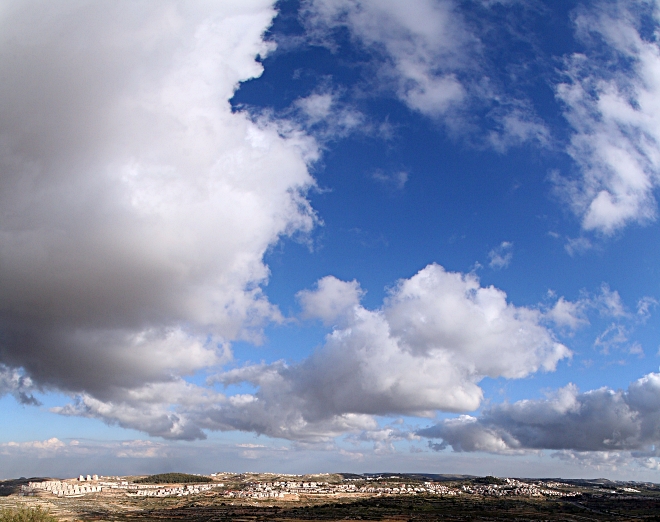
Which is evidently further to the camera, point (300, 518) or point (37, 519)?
point (300, 518)

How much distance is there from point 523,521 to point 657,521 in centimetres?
5298

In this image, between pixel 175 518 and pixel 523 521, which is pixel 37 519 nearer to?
pixel 175 518

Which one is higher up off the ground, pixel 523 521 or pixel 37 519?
pixel 37 519

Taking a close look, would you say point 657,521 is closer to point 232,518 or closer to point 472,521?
point 472,521

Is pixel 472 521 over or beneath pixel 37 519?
beneath

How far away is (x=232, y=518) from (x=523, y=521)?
373 feet

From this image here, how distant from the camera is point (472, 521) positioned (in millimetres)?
189375

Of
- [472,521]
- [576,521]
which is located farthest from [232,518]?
[576,521]

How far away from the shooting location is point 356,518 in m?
197

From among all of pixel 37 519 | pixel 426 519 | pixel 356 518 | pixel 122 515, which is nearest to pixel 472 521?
pixel 426 519

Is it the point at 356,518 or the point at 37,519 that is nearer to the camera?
the point at 37,519

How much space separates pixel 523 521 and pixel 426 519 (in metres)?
37.0

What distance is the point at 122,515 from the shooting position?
199000 millimetres

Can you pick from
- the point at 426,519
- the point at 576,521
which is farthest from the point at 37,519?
the point at 576,521
